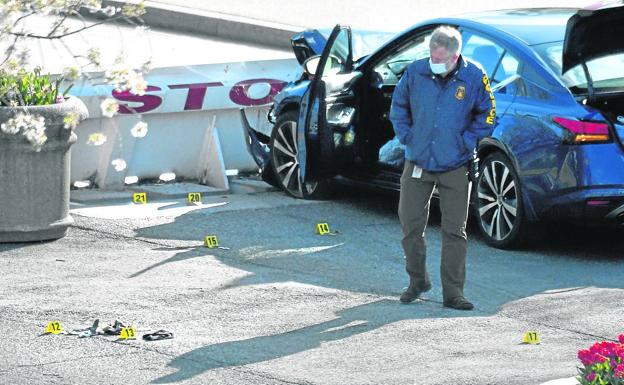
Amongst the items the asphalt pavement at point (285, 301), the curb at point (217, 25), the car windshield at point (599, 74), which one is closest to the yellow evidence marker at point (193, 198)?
the asphalt pavement at point (285, 301)

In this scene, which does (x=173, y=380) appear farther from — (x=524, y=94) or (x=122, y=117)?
(x=122, y=117)

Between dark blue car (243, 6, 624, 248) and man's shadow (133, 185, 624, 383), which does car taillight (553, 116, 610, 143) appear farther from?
man's shadow (133, 185, 624, 383)

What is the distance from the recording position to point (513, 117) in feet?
33.9

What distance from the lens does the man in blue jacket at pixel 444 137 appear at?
8688 millimetres

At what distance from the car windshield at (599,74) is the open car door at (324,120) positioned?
1949mm

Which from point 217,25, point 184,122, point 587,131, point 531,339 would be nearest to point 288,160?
point 184,122

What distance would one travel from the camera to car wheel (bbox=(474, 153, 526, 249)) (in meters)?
10.3

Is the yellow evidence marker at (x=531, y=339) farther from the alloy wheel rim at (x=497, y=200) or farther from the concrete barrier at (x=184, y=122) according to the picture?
the concrete barrier at (x=184, y=122)

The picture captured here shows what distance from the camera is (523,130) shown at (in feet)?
33.5

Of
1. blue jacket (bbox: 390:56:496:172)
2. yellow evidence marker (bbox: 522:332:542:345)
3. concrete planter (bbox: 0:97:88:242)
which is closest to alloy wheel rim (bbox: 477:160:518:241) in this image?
blue jacket (bbox: 390:56:496:172)

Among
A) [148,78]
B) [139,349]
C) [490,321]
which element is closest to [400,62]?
[148,78]

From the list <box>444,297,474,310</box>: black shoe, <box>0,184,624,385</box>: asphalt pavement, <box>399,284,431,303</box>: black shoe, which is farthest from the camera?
<box>399,284,431,303</box>: black shoe

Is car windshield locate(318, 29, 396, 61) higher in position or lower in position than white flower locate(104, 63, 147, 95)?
lower

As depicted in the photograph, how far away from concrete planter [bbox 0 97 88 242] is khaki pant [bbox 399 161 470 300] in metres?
2.79
